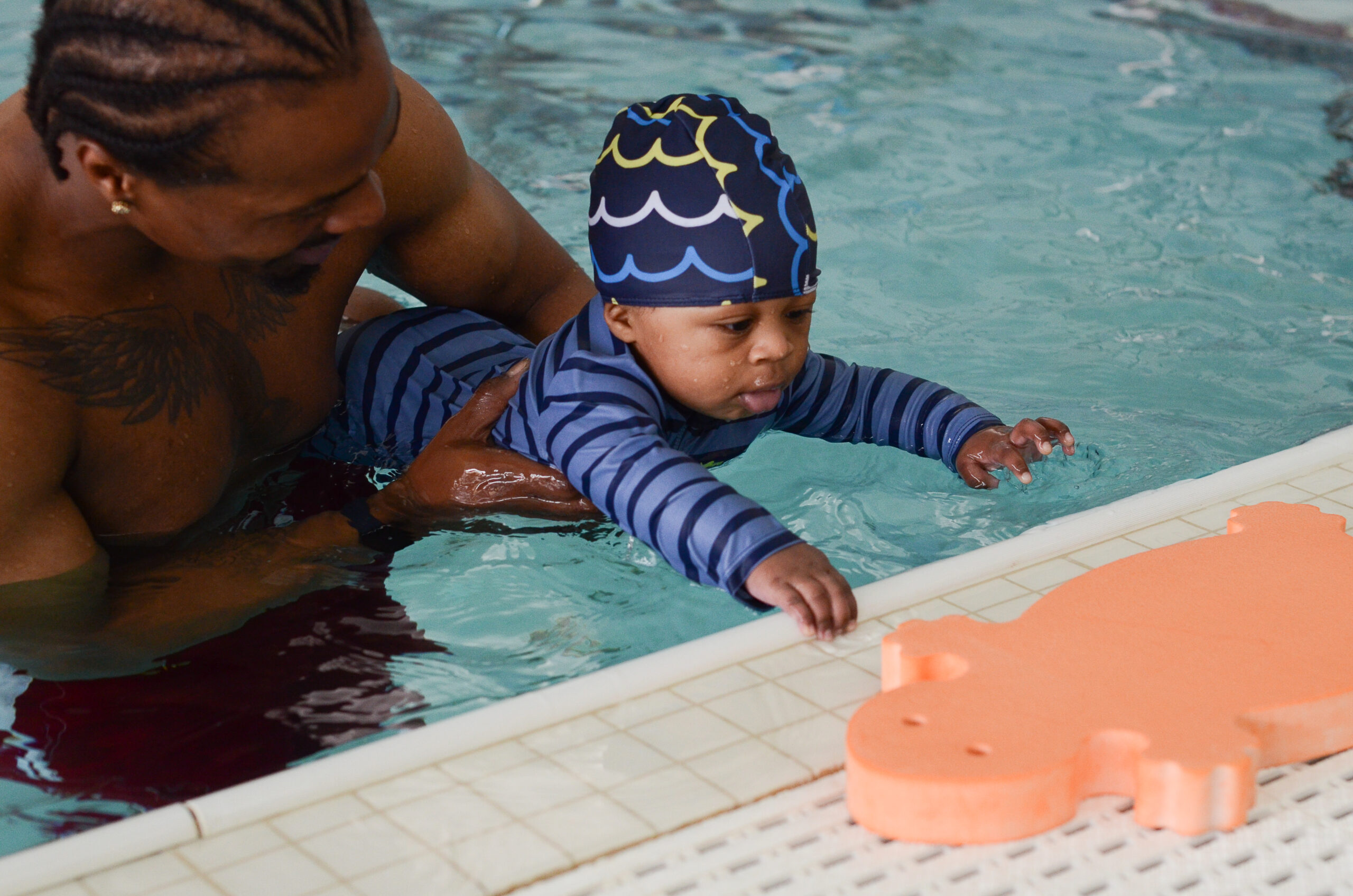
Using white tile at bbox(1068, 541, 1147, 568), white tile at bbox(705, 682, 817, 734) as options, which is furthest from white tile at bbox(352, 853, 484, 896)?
white tile at bbox(1068, 541, 1147, 568)

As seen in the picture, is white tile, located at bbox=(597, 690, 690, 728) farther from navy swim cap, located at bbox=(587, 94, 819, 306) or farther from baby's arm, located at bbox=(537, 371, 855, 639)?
navy swim cap, located at bbox=(587, 94, 819, 306)

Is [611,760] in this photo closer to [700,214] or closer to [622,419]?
[622,419]

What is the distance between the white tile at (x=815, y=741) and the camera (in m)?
1.37

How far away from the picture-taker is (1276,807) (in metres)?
1.31

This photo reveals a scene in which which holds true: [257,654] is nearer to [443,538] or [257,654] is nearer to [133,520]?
[133,520]

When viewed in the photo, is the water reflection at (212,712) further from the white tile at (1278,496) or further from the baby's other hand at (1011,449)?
the white tile at (1278,496)

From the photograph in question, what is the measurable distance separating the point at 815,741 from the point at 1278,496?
88 centimetres

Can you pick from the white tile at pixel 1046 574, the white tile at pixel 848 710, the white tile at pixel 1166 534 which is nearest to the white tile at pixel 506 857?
the white tile at pixel 848 710

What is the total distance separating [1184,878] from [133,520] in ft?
5.00

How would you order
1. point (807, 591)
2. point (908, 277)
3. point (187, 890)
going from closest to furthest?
1. point (187, 890)
2. point (807, 591)
3. point (908, 277)

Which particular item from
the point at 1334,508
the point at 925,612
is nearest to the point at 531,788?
the point at 925,612

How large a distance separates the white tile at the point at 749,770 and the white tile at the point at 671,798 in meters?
0.01

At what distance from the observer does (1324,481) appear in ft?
6.31

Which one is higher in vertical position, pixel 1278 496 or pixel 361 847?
pixel 1278 496
